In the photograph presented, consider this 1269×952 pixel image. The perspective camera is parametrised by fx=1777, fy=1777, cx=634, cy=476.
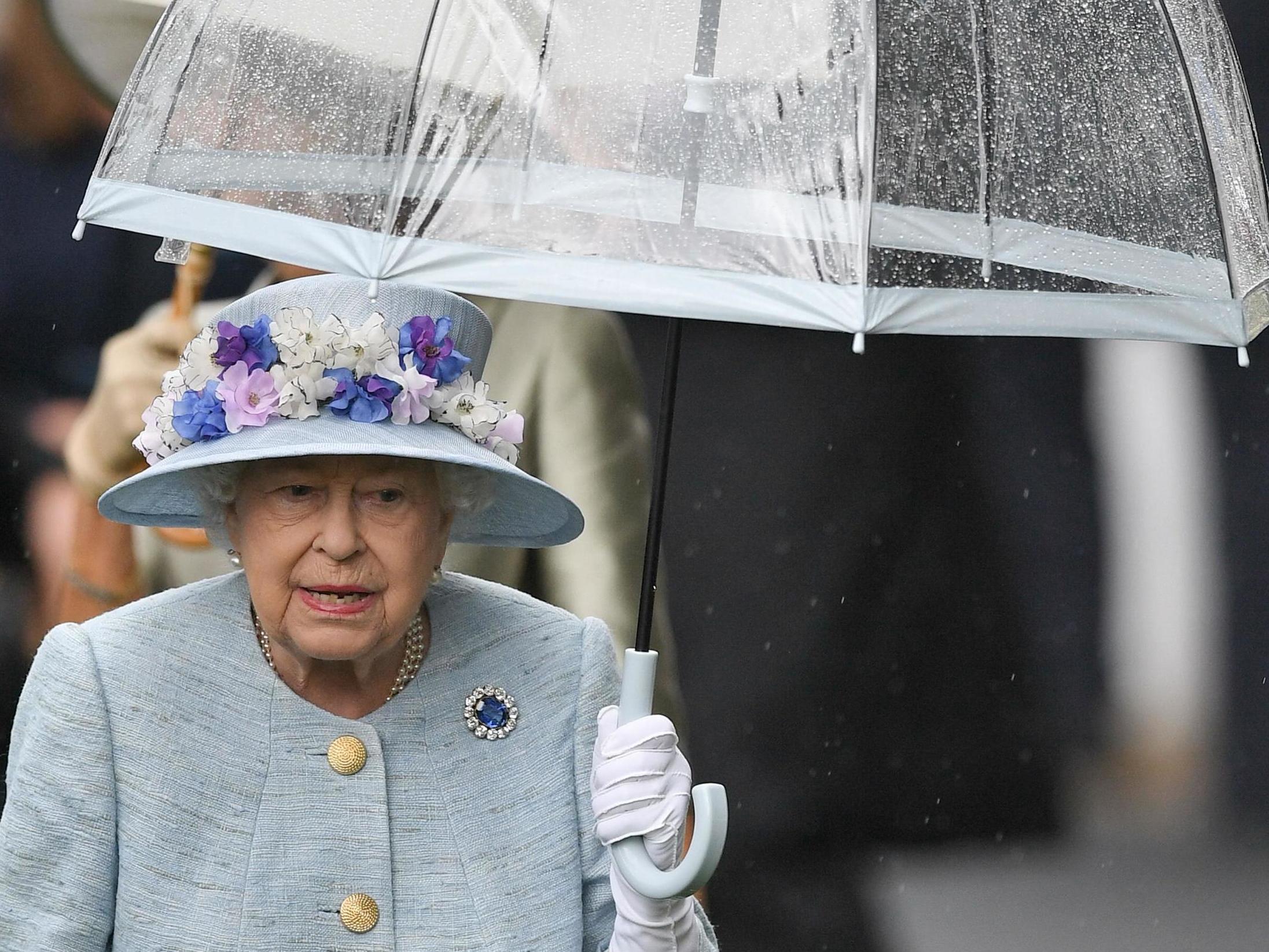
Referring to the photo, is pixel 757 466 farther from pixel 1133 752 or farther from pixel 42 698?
pixel 42 698

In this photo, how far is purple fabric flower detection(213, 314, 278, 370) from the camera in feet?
7.91

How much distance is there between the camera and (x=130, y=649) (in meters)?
2.44

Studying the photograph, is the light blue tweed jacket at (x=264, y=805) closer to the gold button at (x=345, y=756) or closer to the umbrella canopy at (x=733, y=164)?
the gold button at (x=345, y=756)

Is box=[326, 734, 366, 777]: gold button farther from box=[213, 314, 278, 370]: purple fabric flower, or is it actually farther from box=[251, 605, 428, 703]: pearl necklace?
box=[213, 314, 278, 370]: purple fabric flower

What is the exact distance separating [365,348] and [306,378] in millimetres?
92

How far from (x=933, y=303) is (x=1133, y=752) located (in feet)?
9.54

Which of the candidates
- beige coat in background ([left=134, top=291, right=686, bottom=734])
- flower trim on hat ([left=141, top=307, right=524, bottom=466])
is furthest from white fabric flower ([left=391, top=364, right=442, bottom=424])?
beige coat in background ([left=134, top=291, right=686, bottom=734])

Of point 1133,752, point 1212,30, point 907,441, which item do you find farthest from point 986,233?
point 1133,752

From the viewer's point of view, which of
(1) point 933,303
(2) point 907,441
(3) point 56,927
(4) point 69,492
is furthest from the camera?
(2) point 907,441

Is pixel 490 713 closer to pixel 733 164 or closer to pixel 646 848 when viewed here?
pixel 646 848

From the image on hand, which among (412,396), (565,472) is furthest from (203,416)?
(565,472)

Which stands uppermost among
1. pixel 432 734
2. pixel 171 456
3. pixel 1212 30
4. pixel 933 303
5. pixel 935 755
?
pixel 1212 30

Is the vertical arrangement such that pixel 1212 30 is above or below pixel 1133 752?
above

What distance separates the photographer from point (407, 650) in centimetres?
262
